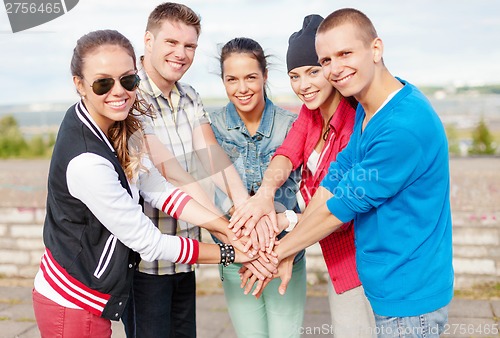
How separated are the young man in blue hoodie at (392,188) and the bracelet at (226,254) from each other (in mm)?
594

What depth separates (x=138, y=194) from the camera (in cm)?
249

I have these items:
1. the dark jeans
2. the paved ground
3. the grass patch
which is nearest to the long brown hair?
the dark jeans

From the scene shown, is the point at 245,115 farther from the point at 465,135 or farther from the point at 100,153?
the point at 465,135

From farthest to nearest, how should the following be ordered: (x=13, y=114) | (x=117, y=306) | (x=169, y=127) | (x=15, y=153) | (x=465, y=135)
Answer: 1. (x=13, y=114)
2. (x=15, y=153)
3. (x=465, y=135)
4. (x=169, y=127)
5. (x=117, y=306)

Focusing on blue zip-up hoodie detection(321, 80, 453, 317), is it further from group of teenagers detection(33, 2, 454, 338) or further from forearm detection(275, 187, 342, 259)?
forearm detection(275, 187, 342, 259)

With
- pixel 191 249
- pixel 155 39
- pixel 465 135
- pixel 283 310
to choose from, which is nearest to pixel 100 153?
pixel 191 249

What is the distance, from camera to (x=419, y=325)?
218cm

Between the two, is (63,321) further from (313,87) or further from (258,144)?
(313,87)

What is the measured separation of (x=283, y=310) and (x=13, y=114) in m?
10.9

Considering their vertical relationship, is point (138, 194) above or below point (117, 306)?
above

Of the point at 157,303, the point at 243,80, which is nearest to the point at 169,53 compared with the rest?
the point at 243,80

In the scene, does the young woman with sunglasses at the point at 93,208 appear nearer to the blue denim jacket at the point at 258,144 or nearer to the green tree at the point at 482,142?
the blue denim jacket at the point at 258,144

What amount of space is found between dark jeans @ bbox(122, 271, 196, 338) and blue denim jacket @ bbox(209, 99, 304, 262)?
556mm

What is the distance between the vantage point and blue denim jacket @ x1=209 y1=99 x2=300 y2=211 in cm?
288
